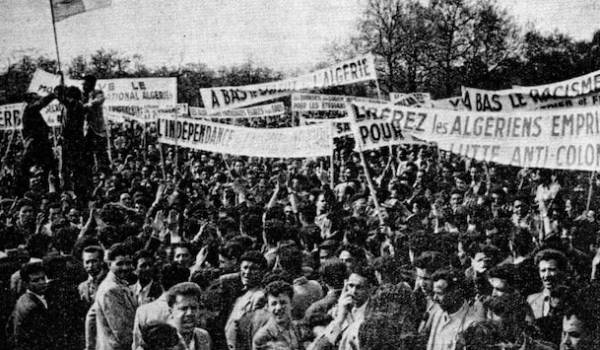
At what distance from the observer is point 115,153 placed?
16.3 m

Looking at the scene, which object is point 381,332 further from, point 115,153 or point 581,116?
point 115,153

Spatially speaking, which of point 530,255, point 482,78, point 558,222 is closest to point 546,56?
point 482,78

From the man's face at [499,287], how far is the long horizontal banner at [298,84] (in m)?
5.19

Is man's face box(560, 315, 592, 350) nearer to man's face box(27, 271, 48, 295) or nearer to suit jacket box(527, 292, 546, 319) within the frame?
suit jacket box(527, 292, 546, 319)

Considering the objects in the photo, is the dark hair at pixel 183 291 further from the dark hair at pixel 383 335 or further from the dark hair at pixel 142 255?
the dark hair at pixel 142 255

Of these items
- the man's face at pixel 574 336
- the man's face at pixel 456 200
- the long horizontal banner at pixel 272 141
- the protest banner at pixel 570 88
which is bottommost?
the man's face at pixel 574 336

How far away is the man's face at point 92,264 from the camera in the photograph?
4.27 m

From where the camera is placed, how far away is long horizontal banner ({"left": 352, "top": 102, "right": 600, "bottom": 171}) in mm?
4570

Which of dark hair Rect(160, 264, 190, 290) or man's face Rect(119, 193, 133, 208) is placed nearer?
dark hair Rect(160, 264, 190, 290)

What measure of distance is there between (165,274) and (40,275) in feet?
2.83

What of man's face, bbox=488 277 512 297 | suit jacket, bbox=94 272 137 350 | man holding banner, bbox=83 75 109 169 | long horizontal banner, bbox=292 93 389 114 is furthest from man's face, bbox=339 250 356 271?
long horizontal banner, bbox=292 93 389 114

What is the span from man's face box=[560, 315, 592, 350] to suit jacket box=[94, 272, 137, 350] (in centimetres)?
242

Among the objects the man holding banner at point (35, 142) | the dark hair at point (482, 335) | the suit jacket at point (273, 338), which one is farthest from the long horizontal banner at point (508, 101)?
the man holding banner at point (35, 142)

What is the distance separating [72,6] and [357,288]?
6111mm
